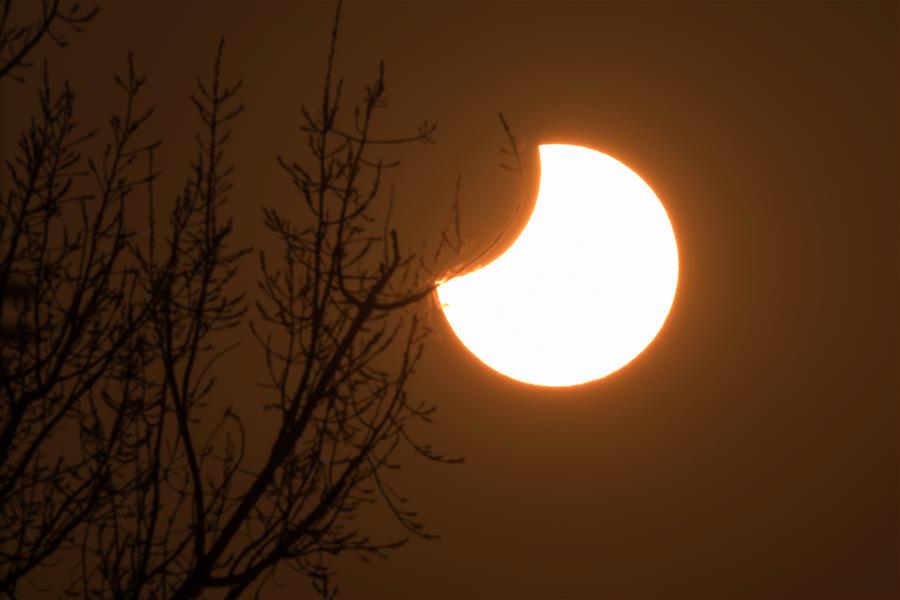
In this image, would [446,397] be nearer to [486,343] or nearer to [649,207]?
[486,343]

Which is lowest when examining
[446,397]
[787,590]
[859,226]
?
[787,590]

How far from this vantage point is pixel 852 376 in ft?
20.3

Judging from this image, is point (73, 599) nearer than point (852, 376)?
Yes

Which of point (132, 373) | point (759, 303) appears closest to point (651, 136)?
point (759, 303)

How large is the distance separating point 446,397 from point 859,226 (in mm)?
2317

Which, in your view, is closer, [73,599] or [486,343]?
[73,599]

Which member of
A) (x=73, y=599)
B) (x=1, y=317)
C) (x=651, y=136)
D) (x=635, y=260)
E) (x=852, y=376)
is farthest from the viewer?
(x=852, y=376)

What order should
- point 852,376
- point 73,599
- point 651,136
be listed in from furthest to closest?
point 852,376 → point 651,136 → point 73,599

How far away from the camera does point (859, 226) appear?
6.08 m

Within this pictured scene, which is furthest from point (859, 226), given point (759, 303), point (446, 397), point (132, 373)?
point (132, 373)

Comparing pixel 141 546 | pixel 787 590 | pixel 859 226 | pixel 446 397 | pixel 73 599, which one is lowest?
pixel 141 546

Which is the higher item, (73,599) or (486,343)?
(486,343)

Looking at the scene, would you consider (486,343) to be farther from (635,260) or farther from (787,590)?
(787,590)

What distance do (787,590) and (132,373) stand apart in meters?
3.82
